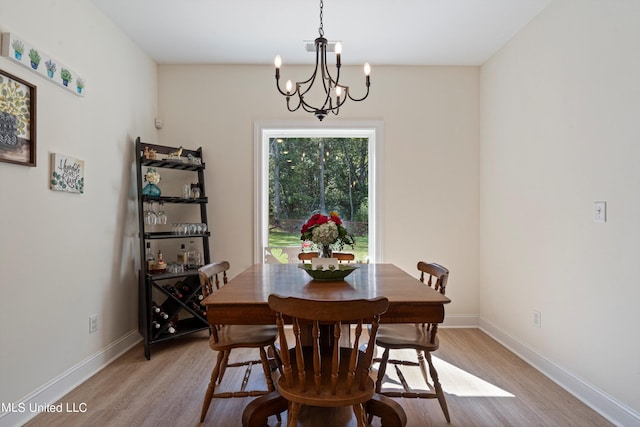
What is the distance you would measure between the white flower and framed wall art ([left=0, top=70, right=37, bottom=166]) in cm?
165

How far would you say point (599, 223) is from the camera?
2.24 meters

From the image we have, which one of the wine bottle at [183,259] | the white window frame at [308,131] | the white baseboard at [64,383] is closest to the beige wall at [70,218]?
the white baseboard at [64,383]

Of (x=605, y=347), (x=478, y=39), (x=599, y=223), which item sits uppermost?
(x=478, y=39)

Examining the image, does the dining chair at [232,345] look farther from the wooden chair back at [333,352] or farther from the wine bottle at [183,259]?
the wine bottle at [183,259]

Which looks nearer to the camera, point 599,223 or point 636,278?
point 636,278

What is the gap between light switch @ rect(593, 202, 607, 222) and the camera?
2.20 meters

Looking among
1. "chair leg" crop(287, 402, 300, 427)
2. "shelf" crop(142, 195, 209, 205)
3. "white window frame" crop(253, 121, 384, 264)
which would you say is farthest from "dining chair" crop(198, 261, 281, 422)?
"white window frame" crop(253, 121, 384, 264)

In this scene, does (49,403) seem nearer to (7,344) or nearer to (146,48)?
(7,344)

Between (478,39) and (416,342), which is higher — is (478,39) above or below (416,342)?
above

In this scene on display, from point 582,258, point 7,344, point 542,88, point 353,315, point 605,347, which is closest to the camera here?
point 353,315

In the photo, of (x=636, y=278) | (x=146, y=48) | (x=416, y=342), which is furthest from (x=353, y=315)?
(x=146, y=48)

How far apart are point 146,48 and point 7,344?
2.67m

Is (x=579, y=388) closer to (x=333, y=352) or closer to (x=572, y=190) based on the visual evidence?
(x=572, y=190)

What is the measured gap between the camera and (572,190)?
8.11 feet
